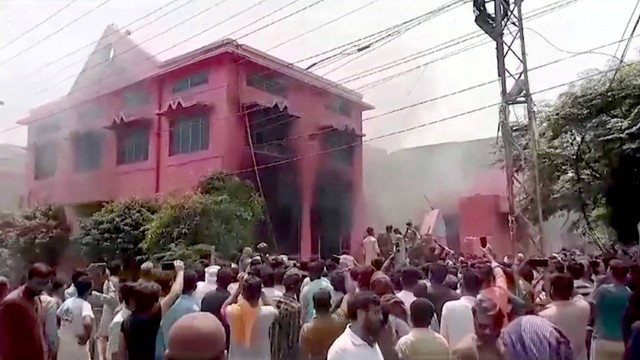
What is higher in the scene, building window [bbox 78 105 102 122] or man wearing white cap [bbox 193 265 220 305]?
building window [bbox 78 105 102 122]

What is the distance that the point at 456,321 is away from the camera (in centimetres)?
398

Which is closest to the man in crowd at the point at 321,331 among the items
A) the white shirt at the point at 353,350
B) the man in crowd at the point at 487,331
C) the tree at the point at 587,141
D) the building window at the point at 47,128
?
the white shirt at the point at 353,350

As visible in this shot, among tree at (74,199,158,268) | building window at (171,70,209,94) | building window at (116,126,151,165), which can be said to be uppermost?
building window at (171,70,209,94)

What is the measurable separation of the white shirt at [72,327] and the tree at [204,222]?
825cm

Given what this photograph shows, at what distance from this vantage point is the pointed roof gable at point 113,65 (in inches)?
704

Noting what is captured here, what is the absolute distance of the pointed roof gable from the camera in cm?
1789

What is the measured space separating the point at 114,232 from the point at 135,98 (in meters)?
4.22

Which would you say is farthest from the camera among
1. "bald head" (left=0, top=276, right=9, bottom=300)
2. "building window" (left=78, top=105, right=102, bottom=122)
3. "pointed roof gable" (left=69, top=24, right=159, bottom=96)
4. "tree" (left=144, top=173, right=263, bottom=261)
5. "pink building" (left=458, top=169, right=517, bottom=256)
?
"pointed roof gable" (left=69, top=24, right=159, bottom=96)

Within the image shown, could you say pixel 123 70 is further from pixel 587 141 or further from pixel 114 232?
pixel 587 141

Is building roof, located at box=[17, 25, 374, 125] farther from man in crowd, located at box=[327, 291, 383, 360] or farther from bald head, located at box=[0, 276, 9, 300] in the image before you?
man in crowd, located at box=[327, 291, 383, 360]

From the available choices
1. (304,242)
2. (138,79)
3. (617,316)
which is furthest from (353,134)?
(617,316)

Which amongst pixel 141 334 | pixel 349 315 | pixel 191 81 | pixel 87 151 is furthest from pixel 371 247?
pixel 87 151

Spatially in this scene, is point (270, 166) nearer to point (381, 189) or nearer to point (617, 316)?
point (381, 189)

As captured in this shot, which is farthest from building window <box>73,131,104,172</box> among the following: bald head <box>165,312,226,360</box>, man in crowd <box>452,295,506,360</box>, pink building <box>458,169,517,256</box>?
bald head <box>165,312,226,360</box>
